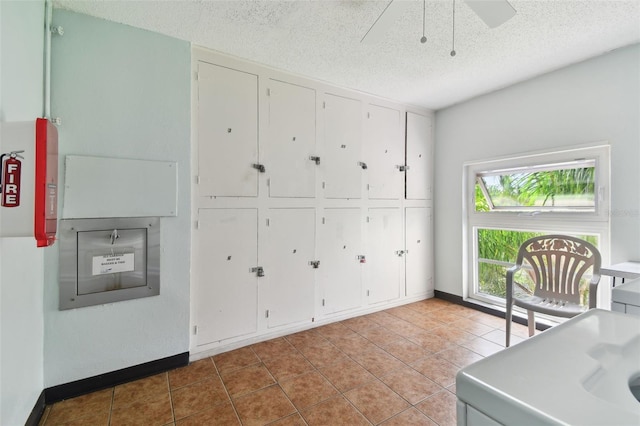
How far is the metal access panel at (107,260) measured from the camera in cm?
205

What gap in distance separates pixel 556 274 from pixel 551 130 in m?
1.50

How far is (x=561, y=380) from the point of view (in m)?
0.57

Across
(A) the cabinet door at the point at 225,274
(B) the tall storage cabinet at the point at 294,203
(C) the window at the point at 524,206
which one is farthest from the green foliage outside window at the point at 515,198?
(A) the cabinet door at the point at 225,274

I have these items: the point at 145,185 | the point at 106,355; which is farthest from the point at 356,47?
the point at 106,355

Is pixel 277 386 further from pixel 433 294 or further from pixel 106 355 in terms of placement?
pixel 433 294

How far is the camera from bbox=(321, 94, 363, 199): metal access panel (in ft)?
10.7

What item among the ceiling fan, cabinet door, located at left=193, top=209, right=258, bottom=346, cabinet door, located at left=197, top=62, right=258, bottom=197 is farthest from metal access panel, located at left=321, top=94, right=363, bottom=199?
the ceiling fan

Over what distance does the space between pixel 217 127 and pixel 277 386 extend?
87.6 inches

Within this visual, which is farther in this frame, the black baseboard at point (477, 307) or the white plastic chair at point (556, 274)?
the black baseboard at point (477, 307)

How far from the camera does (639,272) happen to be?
6.79 ft

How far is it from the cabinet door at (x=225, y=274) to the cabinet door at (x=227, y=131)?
26cm

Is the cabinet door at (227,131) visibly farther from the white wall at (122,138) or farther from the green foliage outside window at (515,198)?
the green foliage outside window at (515,198)

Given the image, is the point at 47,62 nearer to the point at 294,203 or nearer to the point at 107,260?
the point at 107,260

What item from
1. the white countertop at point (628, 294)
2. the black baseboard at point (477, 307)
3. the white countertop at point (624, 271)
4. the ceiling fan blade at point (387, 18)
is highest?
the ceiling fan blade at point (387, 18)
